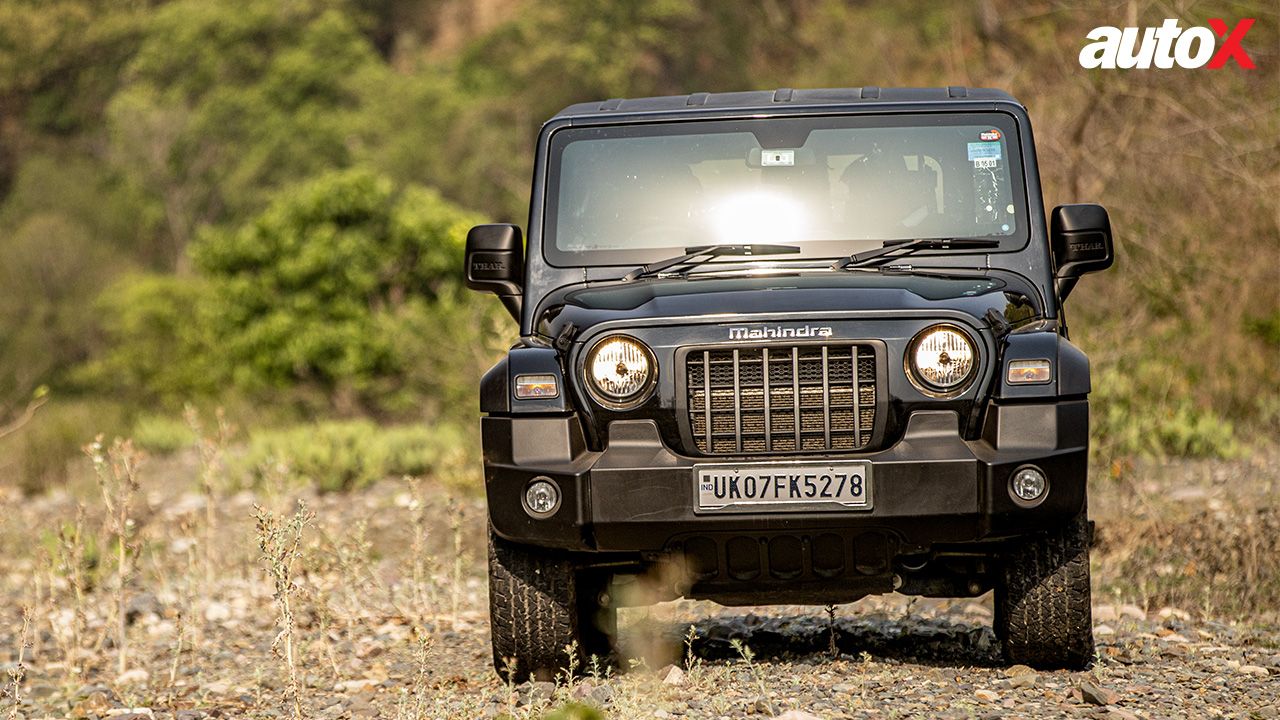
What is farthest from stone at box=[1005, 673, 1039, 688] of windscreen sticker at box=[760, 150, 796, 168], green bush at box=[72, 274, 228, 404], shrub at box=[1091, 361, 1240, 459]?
green bush at box=[72, 274, 228, 404]

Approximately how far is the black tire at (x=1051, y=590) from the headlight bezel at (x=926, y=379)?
718mm

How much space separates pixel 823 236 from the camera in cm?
662

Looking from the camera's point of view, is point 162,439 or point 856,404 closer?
point 856,404

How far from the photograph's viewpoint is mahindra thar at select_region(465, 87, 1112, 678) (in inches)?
222

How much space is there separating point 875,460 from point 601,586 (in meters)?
1.53

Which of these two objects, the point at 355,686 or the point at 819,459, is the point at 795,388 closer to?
the point at 819,459

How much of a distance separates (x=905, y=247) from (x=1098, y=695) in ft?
6.10

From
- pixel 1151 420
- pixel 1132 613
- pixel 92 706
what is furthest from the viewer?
pixel 1151 420

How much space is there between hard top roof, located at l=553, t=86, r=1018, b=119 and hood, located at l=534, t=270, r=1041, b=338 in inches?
33.0

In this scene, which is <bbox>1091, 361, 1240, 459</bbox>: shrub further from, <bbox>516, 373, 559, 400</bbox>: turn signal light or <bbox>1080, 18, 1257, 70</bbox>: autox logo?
<bbox>516, 373, 559, 400</bbox>: turn signal light

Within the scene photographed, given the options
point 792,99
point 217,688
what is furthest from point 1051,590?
point 217,688

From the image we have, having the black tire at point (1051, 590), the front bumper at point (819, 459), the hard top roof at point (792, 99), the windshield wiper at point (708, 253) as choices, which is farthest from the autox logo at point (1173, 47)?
the front bumper at point (819, 459)

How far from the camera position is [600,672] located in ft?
21.6

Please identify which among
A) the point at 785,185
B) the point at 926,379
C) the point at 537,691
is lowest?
the point at 537,691
